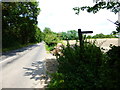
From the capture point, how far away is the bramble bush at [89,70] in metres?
3.77

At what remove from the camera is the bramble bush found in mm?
3770

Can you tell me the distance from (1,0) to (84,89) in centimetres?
2783

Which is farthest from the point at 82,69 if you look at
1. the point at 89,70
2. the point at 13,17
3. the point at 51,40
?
the point at 51,40

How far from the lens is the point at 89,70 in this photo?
4648mm

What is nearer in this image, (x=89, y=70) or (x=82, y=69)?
(x=89, y=70)

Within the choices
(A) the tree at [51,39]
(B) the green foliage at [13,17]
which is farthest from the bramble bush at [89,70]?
(A) the tree at [51,39]

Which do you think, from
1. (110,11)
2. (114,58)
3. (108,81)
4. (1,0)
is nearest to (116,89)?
(108,81)

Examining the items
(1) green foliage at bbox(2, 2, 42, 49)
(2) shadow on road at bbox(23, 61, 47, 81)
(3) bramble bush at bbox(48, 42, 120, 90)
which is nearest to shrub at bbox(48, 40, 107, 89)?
(3) bramble bush at bbox(48, 42, 120, 90)

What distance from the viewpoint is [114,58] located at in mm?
3934

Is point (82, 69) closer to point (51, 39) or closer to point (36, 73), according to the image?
point (36, 73)

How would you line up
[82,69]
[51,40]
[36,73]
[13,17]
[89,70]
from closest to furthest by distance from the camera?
1. [89,70]
2. [82,69]
3. [36,73]
4. [13,17]
5. [51,40]

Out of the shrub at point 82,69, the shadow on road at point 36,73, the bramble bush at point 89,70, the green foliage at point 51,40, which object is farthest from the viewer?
the green foliage at point 51,40

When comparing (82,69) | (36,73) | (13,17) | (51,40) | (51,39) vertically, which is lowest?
(36,73)

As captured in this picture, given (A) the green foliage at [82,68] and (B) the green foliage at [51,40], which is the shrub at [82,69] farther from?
(B) the green foliage at [51,40]
